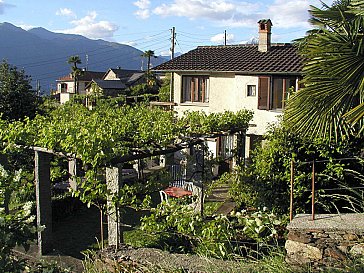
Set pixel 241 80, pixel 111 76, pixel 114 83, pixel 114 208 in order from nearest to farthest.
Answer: pixel 114 208 < pixel 241 80 < pixel 114 83 < pixel 111 76

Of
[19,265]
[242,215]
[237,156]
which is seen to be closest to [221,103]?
[237,156]

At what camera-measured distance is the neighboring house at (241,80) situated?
20.4 m

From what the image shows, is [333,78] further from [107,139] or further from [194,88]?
[194,88]

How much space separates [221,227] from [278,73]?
13.4 meters

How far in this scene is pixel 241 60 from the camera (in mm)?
22531

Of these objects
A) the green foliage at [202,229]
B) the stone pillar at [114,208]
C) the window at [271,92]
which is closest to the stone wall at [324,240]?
the green foliage at [202,229]

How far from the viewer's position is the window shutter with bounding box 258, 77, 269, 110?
20.5m

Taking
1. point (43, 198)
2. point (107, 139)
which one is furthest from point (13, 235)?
point (43, 198)

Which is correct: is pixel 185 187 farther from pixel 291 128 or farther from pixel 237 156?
pixel 291 128

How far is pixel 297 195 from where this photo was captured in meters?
9.89

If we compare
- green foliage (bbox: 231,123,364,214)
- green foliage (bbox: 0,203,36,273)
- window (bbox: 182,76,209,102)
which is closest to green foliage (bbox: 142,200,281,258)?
green foliage (bbox: 231,123,364,214)

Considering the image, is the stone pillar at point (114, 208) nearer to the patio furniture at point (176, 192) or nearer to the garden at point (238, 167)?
the garden at point (238, 167)

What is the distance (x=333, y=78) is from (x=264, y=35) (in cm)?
1457

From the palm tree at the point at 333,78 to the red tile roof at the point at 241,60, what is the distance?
10.1m
